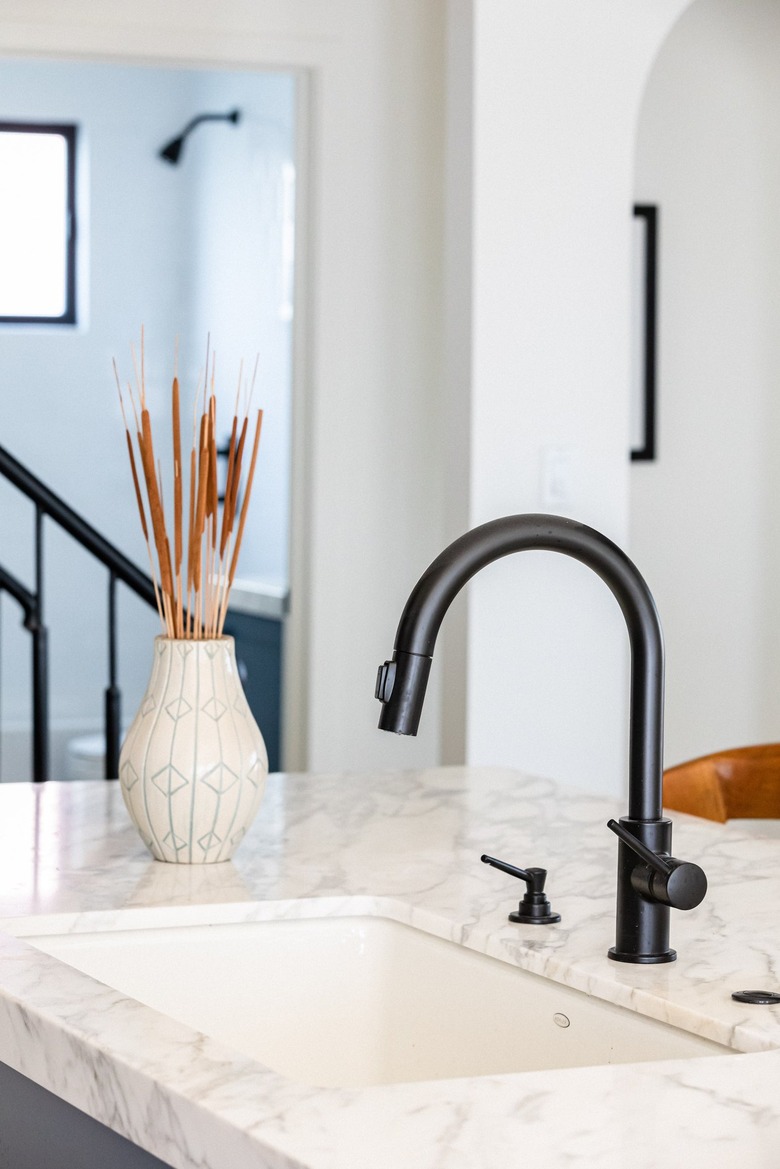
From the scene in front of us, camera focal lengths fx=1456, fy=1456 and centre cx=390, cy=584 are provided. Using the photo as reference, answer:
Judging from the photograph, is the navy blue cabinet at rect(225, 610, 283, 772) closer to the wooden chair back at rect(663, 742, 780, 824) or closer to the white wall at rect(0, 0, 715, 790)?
the white wall at rect(0, 0, 715, 790)

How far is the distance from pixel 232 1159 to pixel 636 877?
0.36 metres

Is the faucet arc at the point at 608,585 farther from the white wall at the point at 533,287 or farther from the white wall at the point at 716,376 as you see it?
the white wall at the point at 716,376

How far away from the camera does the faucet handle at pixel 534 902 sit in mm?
1051

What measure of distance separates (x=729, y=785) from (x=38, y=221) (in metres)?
3.58

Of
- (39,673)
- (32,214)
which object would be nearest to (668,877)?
(39,673)

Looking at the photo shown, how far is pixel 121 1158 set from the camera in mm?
768

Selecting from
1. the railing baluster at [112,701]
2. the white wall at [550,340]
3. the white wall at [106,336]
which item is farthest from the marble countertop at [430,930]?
the white wall at [106,336]

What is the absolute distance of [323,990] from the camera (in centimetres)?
111

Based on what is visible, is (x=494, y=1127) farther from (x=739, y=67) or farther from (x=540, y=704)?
(x=739, y=67)

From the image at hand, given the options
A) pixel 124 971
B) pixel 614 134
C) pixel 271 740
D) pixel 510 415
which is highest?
pixel 614 134

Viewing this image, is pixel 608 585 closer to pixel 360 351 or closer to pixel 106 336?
pixel 360 351

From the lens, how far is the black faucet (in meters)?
0.87

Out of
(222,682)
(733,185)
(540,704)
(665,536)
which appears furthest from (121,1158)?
(733,185)

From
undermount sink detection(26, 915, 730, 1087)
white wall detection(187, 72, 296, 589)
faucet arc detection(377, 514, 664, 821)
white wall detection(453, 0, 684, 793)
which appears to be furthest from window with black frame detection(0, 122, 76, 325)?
faucet arc detection(377, 514, 664, 821)
